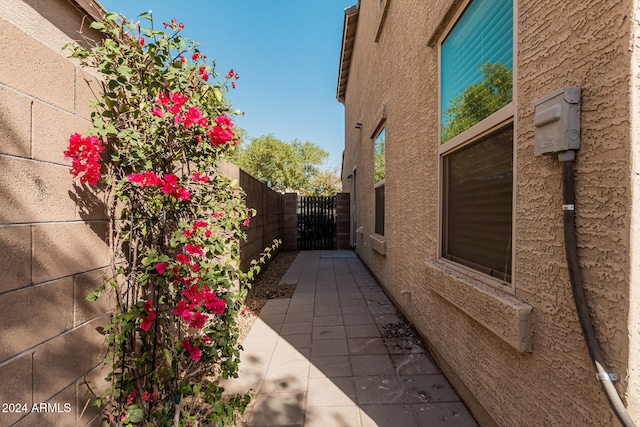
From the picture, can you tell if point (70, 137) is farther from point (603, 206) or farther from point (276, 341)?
point (276, 341)

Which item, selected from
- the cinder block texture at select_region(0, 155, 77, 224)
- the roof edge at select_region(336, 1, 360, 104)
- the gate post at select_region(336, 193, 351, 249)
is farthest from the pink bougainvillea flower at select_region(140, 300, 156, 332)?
the gate post at select_region(336, 193, 351, 249)

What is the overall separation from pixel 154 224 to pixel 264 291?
3.70 metres

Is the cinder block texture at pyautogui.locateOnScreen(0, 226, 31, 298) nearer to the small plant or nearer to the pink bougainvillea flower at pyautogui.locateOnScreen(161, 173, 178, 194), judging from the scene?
the small plant

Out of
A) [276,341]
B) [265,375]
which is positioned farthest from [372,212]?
[265,375]

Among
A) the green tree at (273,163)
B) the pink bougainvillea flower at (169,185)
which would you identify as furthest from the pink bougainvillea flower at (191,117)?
the green tree at (273,163)

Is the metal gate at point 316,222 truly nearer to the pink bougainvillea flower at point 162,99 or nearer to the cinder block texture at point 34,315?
the pink bougainvillea flower at point 162,99

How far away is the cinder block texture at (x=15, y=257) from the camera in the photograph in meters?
1.11

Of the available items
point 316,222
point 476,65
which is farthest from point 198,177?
point 316,222

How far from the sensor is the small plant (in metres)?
1.58

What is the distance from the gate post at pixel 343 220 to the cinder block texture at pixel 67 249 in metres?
9.12

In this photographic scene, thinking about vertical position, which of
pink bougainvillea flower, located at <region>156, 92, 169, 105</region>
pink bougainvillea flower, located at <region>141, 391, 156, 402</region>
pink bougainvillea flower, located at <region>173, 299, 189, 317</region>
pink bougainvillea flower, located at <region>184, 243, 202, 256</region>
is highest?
pink bougainvillea flower, located at <region>156, 92, 169, 105</region>

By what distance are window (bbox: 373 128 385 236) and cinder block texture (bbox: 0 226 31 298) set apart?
4.77 meters

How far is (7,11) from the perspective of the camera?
4.07ft

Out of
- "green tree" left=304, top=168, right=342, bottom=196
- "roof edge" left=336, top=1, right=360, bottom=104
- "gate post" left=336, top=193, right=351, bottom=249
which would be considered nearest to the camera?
"roof edge" left=336, top=1, right=360, bottom=104
